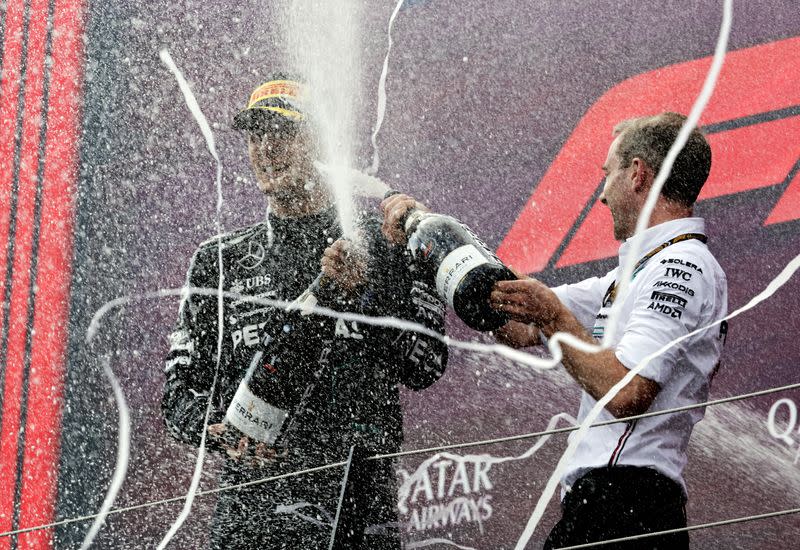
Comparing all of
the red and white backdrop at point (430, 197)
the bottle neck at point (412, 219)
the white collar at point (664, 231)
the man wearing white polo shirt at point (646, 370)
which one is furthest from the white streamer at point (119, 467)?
the white collar at point (664, 231)

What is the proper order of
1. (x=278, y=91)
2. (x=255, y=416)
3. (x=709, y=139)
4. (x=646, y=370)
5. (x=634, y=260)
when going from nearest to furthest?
(x=646, y=370) < (x=634, y=260) < (x=255, y=416) < (x=709, y=139) < (x=278, y=91)

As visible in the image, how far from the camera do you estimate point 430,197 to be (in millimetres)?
1382

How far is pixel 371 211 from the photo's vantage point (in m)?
1.28

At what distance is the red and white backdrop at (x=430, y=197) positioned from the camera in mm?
1254

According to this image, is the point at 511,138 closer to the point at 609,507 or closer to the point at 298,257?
the point at 298,257

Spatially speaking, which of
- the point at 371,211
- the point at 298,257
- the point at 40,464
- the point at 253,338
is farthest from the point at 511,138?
the point at 40,464

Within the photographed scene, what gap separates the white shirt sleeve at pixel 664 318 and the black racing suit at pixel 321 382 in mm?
355

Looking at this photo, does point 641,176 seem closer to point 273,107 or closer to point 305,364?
point 305,364

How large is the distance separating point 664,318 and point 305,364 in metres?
0.47

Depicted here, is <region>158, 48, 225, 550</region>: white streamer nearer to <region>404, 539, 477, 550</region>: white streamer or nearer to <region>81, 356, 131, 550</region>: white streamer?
<region>81, 356, 131, 550</region>: white streamer

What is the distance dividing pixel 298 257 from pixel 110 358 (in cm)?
43

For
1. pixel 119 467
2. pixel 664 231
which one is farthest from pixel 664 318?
pixel 119 467

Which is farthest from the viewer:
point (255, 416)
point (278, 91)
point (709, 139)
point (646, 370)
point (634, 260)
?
point (278, 91)

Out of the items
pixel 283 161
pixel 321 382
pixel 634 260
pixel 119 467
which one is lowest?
pixel 119 467
